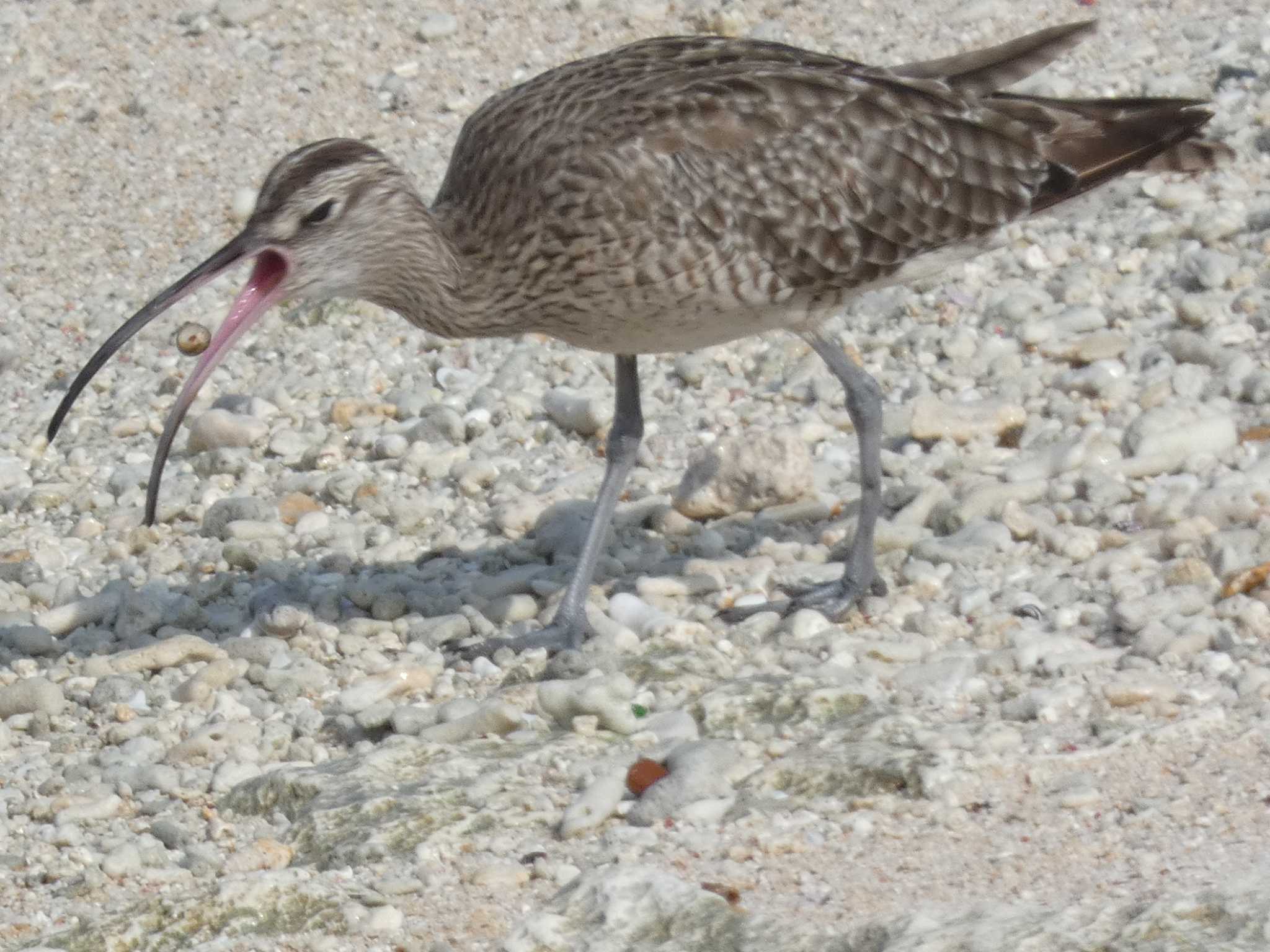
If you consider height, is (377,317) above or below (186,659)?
above

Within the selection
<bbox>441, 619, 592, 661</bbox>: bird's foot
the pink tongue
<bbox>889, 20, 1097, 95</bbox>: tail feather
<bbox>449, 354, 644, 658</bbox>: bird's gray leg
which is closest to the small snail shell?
<bbox>449, 354, 644, 658</bbox>: bird's gray leg

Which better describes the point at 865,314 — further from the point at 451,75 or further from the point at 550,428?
the point at 451,75

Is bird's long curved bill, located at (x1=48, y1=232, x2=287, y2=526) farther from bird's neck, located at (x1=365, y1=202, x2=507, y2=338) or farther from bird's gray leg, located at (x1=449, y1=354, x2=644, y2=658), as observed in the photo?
bird's gray leg, located at (x1=449, y1=354, x2=644, y2=658)

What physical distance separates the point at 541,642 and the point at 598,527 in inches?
19.9

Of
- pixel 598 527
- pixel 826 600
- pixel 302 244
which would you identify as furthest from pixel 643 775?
pixel 302 244

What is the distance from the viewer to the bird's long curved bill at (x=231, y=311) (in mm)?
6668

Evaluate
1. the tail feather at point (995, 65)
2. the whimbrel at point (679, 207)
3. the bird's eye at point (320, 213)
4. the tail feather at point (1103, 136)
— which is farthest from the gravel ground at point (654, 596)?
the bird's eye at point (320, 213)

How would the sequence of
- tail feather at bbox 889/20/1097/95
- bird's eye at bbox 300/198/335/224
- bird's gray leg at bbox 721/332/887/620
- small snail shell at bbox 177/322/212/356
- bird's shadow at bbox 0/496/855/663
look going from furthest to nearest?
small snail shell at bbox 177/322/212/356 < tail feather at bbox 889/20/1097/95 < bird's shadow at bbox 0/496/855/663 < bird's gray leg at bbox 721/332/887/620 < bird's eye at bbox 300/198/335/224

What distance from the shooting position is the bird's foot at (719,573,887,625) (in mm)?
7211

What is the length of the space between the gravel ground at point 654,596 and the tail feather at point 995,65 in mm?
588

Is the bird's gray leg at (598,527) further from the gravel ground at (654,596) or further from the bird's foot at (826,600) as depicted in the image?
the bird's foot at (826,600)

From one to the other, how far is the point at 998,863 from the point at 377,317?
5732 mm

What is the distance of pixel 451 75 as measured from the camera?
1262cm

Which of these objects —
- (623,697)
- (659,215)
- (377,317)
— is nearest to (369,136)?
(377,317)
